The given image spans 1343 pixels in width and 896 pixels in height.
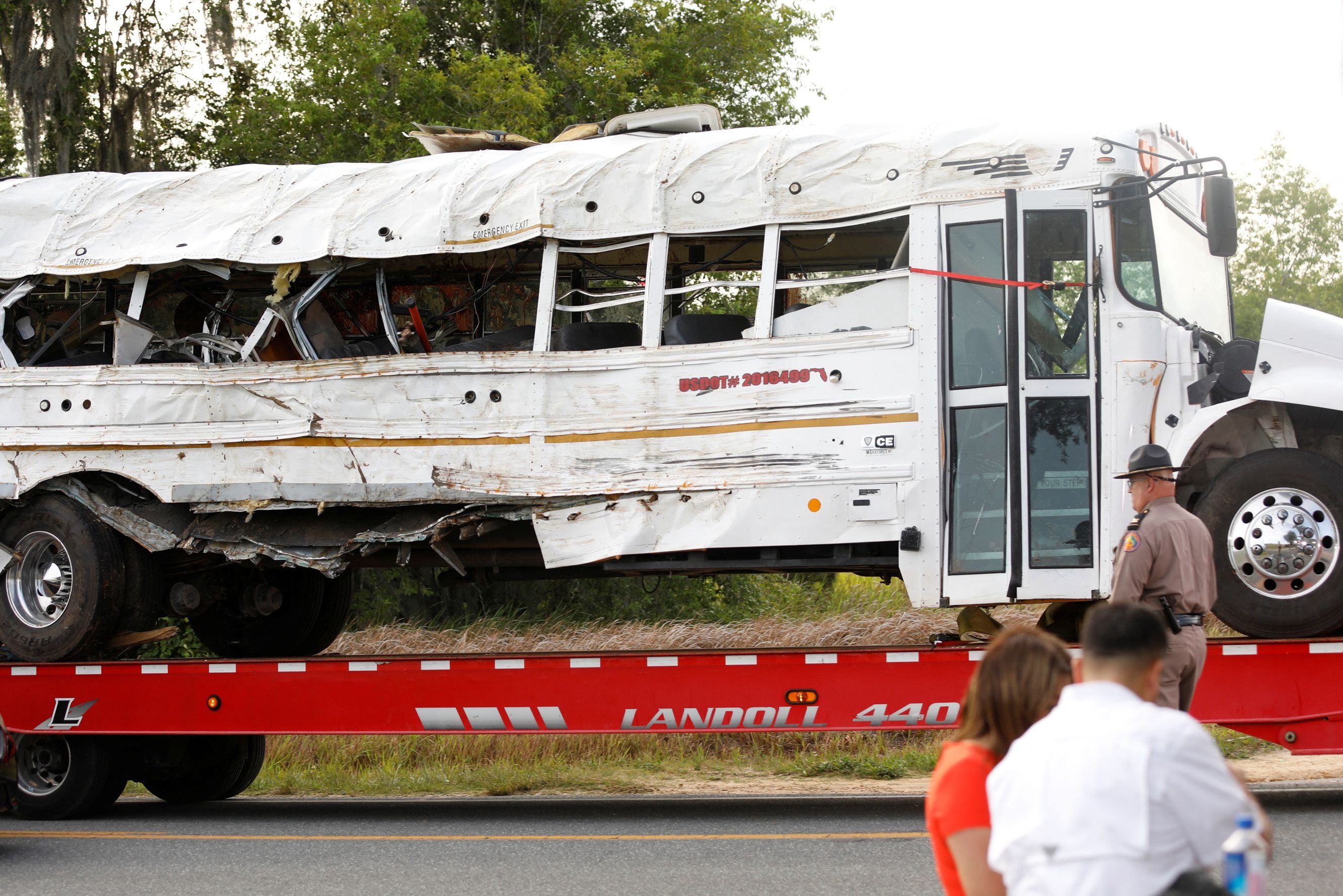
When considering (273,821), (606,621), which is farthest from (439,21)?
(273,821)

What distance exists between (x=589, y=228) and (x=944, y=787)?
19.4 feet

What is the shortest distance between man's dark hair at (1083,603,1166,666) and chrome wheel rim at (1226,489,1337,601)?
456cm

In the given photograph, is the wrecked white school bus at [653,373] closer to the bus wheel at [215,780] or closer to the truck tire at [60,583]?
the truck tire at [60,583]

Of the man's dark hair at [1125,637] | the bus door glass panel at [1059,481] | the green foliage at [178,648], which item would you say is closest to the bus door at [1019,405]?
the bus door glass panel at [1059,481]

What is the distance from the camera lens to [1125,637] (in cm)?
310

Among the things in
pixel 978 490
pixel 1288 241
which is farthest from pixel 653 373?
pixel 1288 241

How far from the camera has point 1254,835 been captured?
8.79ft

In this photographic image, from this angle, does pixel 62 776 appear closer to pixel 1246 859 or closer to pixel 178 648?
pixel 178 648

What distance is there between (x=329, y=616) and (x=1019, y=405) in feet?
19.5

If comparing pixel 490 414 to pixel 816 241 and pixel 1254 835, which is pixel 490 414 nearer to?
pixel 816 241

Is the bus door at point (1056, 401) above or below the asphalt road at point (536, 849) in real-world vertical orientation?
above

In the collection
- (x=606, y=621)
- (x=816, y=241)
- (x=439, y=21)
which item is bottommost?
(x=606, y=621)

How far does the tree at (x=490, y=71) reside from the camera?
1991 cm

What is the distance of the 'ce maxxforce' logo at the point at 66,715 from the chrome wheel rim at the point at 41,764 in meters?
0.41
